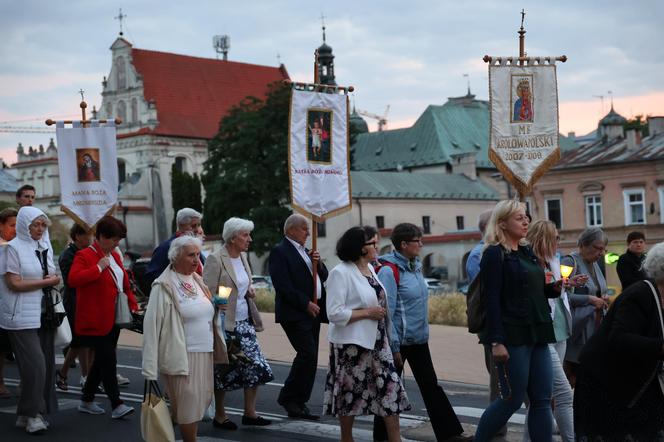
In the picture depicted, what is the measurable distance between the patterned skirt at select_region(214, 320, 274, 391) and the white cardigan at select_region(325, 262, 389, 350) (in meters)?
1.75

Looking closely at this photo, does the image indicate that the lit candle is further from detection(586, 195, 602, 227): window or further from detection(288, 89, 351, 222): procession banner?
detection(586, 195, 602, 227): window

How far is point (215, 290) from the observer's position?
33.8ft

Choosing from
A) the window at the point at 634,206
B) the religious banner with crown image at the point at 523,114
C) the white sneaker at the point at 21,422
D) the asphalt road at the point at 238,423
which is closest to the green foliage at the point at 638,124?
the window at the point at 634,206

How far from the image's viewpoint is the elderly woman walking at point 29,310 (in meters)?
9.98

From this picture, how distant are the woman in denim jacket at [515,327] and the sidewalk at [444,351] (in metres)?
6.66

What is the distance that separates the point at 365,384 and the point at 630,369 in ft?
9.08

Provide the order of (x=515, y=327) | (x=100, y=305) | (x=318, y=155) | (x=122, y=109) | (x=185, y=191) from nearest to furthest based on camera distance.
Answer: (x=515, y=327) → (x=100, y=305) → (x=318, y=155) → (x=185, y=191) → (x=122, y=109)

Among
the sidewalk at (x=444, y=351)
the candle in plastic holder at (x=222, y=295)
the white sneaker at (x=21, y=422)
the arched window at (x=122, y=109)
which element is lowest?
the sidewalk at (x=444, y=351)

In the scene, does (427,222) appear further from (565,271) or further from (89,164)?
(565,271)

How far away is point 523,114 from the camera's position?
13.1 meters

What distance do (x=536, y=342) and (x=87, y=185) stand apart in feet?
27.4

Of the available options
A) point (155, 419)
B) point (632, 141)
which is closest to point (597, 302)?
point (155, 419)

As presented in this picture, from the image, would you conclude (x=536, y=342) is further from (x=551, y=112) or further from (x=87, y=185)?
(x=87, y=185)

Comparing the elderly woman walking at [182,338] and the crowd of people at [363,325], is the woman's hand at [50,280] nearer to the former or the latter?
the crowd of people at [363,325]
